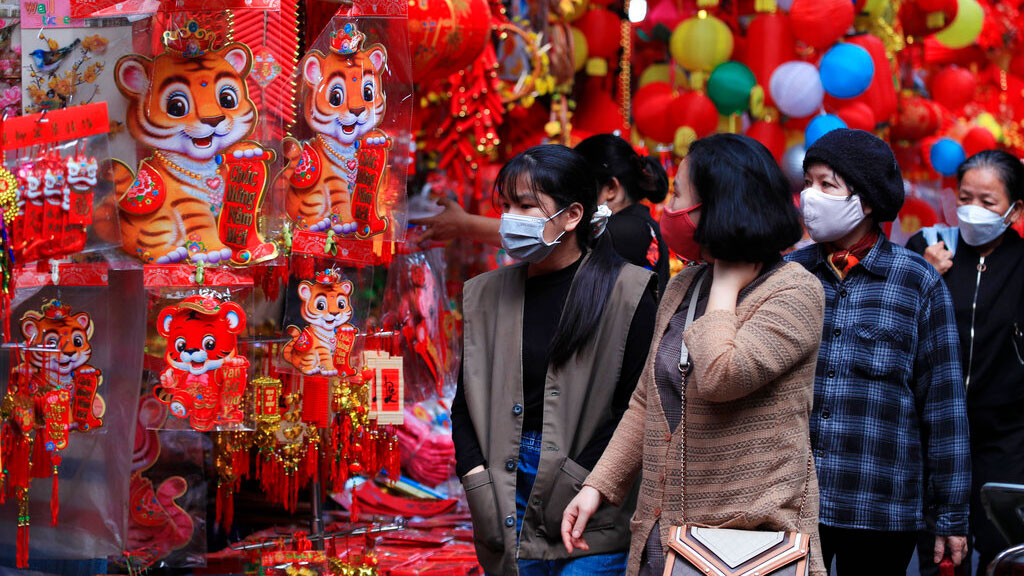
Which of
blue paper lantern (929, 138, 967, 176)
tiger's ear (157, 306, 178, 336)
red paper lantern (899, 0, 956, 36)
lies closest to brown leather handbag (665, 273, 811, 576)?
tiger's ear (157, 306, 178, 336)

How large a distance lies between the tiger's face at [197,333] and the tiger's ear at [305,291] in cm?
33

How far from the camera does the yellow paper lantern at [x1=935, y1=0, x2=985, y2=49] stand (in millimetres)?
6438

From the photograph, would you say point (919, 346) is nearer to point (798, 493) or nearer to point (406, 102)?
point (798, 493)

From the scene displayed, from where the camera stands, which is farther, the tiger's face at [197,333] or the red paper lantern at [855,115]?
the red paper lantern at [855,115]

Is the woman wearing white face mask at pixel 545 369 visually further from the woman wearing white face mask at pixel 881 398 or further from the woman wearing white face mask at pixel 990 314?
the woman wearing white face mask at pixel 990 314

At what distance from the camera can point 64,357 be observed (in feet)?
9.31

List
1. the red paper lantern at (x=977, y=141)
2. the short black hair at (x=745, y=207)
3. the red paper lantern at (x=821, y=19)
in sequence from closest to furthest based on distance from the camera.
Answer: the short black hair at (x=745, y=207)
the red paper lantern at (x=821, y=19)
the red paper lantern at (x=977, y=141)

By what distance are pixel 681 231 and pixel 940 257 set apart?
1.79 meters

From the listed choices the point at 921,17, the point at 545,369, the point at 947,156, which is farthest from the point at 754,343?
the point at 947,156

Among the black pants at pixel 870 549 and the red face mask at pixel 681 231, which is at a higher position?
the red face mask at pixel 681 231

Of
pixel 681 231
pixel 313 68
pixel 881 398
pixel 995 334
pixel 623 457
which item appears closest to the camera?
pixel 681 231

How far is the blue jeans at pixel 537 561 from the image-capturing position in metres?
2.42

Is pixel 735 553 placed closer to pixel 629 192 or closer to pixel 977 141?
pixel 629 192

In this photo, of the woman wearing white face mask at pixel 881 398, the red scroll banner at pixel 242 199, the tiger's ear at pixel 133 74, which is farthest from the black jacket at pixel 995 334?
the tiger's ear at pixel 133 74
